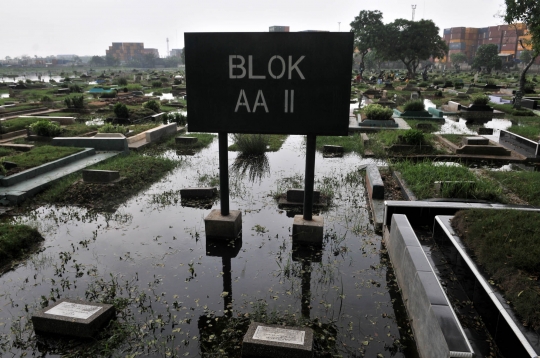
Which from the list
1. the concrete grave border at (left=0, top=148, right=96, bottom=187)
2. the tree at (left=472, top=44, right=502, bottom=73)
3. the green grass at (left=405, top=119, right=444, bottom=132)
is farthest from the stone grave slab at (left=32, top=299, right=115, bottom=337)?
the tree at (left=472, top=44, right=502, bottom=73)

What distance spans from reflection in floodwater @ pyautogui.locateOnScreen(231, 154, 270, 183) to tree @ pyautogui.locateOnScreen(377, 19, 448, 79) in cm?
5775

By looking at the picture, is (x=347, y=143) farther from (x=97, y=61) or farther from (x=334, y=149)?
(x=97, y=61)

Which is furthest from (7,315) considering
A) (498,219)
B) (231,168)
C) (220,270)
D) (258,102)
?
(231,168)

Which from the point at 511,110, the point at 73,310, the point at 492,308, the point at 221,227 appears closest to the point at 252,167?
the point at 221,227

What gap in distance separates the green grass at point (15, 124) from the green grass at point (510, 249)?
56.4 ft

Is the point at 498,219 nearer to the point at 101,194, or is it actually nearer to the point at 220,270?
the point at 220,270

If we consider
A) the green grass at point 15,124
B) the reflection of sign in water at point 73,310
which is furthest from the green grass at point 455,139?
the green grass at point 15,124

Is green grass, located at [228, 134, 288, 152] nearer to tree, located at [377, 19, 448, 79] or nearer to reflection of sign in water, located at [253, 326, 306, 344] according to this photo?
reflection of sign in water, located at [253, 326, 306, 344]

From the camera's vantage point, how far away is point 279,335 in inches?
165

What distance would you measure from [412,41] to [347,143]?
185 ft

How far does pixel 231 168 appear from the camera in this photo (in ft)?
39.5

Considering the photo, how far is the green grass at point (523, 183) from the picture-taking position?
8492mm

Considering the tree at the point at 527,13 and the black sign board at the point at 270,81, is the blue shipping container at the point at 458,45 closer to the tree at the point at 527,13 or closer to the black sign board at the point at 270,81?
the tree at the point at 527,13

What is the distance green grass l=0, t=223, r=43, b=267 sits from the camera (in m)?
6.27
